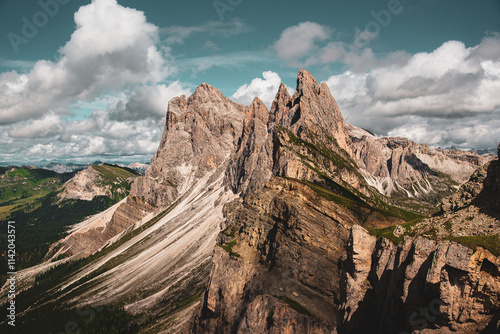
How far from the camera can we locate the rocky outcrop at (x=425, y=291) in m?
21.7

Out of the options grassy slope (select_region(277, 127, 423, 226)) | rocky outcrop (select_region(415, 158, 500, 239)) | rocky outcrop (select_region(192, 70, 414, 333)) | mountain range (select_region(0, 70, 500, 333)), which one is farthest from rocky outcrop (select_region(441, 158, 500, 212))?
grassy slope (select_region(277, 127, 423, 226))

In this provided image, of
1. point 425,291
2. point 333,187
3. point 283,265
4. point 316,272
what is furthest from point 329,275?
point 333,187

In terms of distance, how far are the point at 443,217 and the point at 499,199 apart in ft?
16.2

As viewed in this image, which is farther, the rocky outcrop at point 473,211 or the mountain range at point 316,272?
the rocky outcrop at point 473,211

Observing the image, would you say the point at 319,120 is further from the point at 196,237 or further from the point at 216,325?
the point at 216,325

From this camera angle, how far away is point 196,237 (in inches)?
6713

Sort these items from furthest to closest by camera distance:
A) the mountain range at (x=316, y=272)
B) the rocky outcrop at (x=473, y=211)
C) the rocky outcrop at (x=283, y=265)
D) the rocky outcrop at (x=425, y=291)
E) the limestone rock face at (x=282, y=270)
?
the rocky outcrop at (x=283, y=265)
the limestone rock face at (x=282, y=270)
the rocky outcrop at (x=473, y=211)
the mountain range at (x=316, y=272)
the rocky outcrop at (x=425, y=291)

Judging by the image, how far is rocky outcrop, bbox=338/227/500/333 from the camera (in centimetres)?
2166

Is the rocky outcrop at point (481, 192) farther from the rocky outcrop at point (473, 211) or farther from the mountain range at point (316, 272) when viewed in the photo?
the mountain range at point (316, 272)

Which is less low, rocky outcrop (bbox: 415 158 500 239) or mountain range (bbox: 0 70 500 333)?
rocky outcrop (bbox: 415 158 500 239)

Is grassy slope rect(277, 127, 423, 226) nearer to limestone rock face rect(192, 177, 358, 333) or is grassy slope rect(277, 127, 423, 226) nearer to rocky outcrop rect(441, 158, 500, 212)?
limestone rock face rect(192, 177, 358, 333)

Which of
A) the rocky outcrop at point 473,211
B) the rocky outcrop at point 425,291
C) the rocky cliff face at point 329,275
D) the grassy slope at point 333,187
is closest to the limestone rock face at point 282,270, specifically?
the rocky cliff face at point 329,275

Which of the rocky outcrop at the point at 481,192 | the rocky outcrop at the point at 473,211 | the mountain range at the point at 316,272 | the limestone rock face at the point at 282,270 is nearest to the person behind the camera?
the mountain range at the point at 316,272

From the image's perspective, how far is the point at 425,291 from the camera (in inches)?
948
